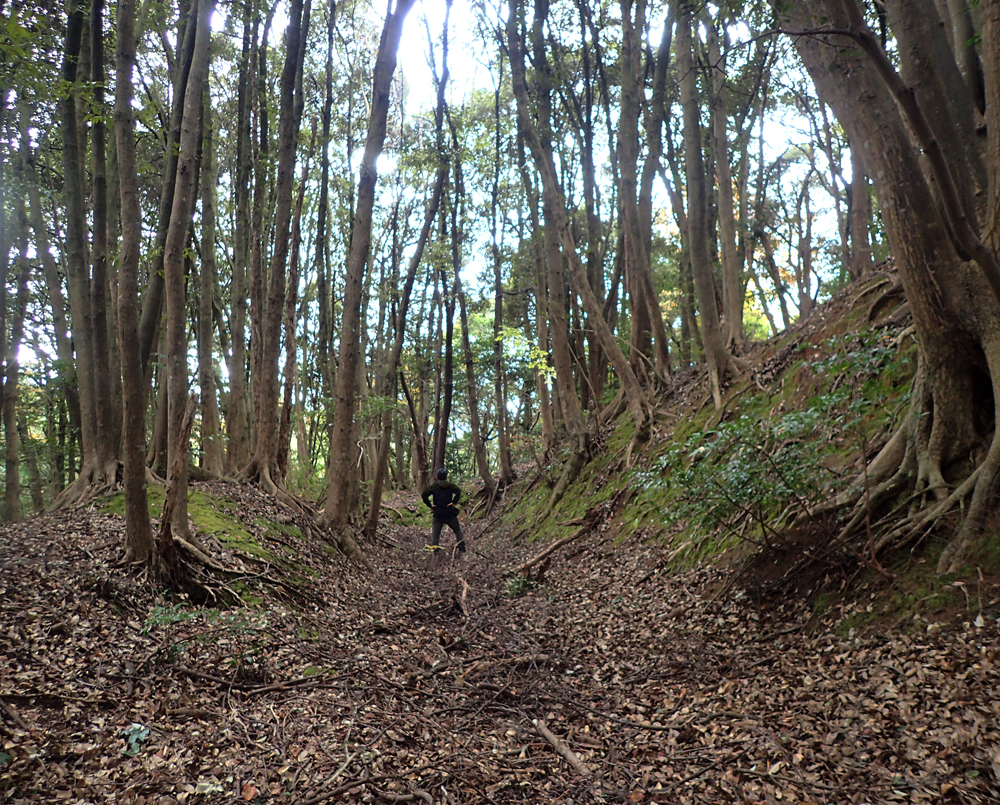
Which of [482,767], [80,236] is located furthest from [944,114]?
[80,236]

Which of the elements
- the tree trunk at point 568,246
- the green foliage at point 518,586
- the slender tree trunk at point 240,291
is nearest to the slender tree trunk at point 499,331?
the tree trunk at point 568,246

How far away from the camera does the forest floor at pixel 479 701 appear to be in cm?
328

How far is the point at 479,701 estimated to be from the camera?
15.8ft

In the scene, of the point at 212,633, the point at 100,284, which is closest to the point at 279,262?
the point at 100,284

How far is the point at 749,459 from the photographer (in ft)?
17.4

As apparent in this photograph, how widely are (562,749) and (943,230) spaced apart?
4.50m

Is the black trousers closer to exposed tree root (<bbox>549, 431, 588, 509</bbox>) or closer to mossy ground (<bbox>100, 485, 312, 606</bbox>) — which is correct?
mossy ground (<bbox>100, 485, 312, 606</bbox>)

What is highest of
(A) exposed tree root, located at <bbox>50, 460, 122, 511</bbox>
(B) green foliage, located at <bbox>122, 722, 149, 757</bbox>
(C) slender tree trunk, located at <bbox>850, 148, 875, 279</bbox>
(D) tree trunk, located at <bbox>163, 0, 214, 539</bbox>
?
(C) slender tree trunk, located at <bbox>850, 148, 875, 279</bbox>

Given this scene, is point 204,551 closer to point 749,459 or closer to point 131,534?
point 131,534

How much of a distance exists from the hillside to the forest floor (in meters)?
0.02

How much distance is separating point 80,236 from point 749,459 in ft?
32.2

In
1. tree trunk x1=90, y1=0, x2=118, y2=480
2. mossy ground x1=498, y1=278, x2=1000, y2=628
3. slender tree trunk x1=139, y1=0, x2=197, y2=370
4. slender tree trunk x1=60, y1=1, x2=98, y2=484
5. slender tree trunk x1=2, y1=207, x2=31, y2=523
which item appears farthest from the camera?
slender tree trunk x1=2, y1=207, x2=31, y2=523

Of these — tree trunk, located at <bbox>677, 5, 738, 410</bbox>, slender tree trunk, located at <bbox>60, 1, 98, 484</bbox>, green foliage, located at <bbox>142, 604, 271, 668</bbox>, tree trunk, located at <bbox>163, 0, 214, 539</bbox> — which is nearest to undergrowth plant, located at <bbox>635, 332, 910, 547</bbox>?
tree trunk, located at <bbox>677, 5, 738, 410</bbox>

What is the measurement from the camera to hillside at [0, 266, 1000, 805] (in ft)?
11.0
